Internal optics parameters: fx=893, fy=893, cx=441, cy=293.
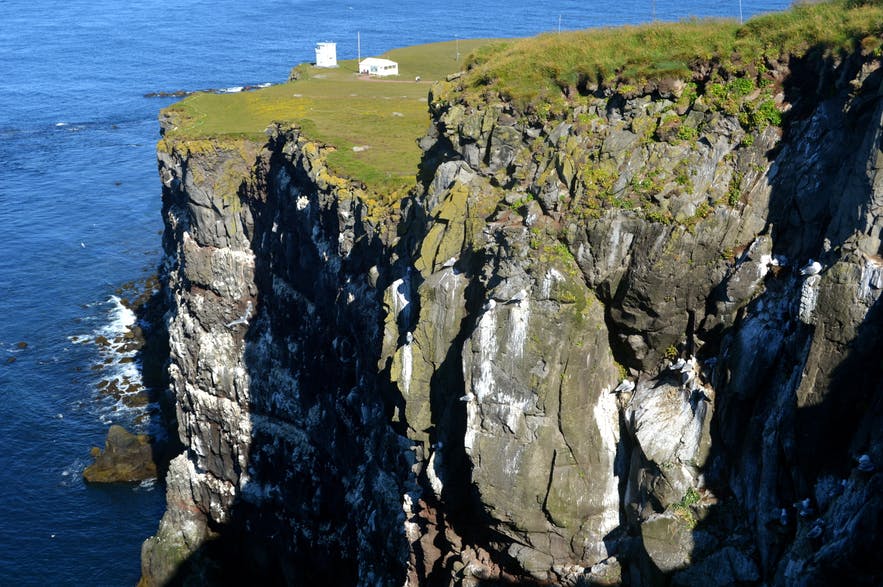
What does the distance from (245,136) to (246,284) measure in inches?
383

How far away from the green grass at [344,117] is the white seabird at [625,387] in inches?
778

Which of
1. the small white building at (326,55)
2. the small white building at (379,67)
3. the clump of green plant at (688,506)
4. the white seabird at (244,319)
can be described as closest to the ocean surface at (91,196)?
the white seabird at (244,319)

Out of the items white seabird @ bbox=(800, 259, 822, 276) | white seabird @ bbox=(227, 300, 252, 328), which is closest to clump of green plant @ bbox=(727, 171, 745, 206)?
white seabird @ bbox=(800, 259, 822, 276)

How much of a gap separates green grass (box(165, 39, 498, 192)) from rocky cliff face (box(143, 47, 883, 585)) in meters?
10.7

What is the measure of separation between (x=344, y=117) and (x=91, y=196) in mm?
59340

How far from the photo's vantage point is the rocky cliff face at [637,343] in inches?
820

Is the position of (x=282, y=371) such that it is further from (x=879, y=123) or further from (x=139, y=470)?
(x=879, y=123)

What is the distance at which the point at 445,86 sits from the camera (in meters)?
37.1

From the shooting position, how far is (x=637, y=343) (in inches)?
1068

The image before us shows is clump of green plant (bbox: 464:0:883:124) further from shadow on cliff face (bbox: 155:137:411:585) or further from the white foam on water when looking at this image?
the white foam on water

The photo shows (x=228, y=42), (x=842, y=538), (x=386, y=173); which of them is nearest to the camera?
(x=842, y=538)

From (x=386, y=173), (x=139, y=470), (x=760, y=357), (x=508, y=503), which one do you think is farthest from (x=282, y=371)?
(x=760, y=357)

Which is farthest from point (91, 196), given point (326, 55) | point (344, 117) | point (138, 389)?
point (344, 117)

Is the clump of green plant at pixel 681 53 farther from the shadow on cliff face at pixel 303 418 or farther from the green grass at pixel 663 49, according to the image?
the shadow on cliff face at pixel 303 418
